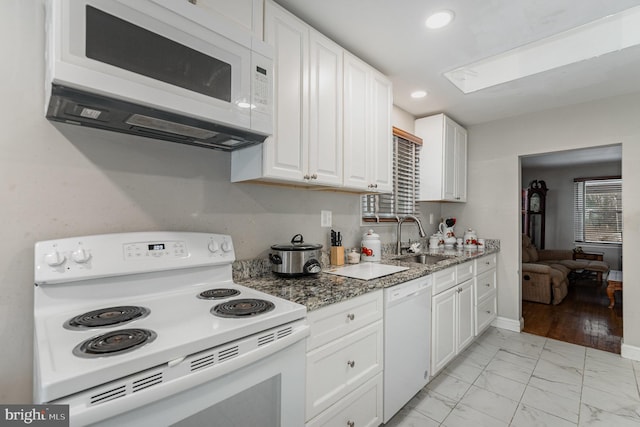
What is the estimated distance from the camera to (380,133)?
2.23m

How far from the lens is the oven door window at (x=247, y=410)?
843 mm

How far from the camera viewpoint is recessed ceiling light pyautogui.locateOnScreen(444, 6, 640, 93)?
1.94 metres

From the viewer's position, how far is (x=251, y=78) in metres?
1.32

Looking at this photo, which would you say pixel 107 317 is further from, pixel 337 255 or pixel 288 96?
pixel 337 255

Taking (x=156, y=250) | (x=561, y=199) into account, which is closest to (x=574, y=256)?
(x=561, y=199)

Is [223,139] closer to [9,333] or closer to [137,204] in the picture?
[137,204]

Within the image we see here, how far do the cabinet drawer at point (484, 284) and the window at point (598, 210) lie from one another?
4.85m

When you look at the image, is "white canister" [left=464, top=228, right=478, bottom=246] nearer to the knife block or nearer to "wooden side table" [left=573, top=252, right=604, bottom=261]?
the knife block

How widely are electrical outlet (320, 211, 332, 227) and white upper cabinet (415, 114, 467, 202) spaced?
1443 mm

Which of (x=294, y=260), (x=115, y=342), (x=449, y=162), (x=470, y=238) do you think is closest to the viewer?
(x=115, y=342)

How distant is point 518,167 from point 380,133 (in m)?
2.07

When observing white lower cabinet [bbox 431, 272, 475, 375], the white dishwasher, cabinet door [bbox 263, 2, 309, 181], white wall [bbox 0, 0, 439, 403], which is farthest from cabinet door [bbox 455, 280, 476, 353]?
white wall [bbox 0, 0, 439, 403]

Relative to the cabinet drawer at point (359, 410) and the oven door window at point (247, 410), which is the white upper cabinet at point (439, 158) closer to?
the cabinet drawer at point (359, 410)

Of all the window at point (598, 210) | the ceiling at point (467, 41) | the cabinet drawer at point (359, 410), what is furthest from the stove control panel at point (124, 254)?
the window at point (598, 210)
